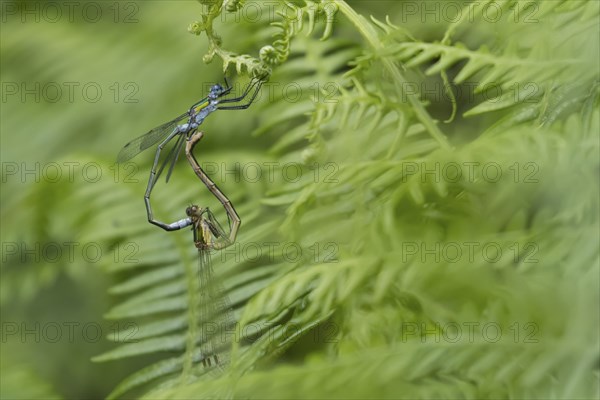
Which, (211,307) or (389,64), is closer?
(389,64)

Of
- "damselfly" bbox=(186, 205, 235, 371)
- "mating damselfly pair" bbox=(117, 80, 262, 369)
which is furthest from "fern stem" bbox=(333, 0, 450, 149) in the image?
"damselfly" bbox=(186, 205, 235, 371)

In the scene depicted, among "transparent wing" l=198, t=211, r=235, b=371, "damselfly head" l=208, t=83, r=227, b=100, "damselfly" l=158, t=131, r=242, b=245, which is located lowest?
"transparent wing" l=198, t=211, r=235, b=371

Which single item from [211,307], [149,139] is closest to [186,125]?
[149,139]

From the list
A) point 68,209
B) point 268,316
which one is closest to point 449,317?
point 268,316

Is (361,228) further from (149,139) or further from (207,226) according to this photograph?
(149,139)

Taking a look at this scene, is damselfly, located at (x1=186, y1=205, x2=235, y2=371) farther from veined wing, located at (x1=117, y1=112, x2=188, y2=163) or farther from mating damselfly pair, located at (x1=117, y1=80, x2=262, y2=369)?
veined wing, located at (x1=117, y1=112, x2=188, y2=163)

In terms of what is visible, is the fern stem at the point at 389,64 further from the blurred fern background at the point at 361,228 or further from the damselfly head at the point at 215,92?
the damselfly head at the point at 215,92
